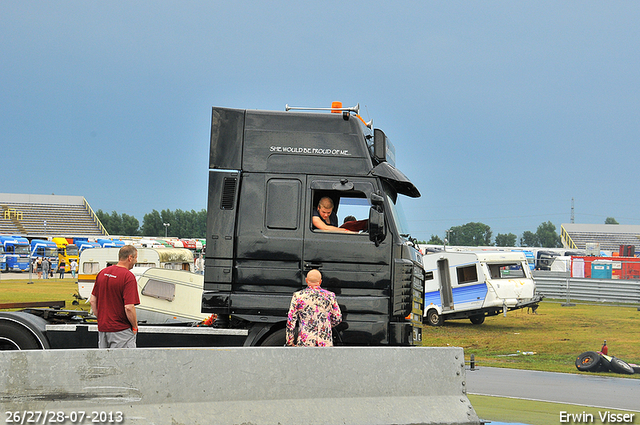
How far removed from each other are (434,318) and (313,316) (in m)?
17.6

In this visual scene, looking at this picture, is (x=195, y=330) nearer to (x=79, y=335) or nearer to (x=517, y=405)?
(x=79, y=335)

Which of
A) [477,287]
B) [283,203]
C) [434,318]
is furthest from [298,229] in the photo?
[434,318]

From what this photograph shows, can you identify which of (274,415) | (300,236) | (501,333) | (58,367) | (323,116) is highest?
(323,116)

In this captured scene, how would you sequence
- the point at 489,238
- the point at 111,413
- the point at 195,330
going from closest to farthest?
1. the point at 111,413
2. the point at 195,330
3. the point at 489,238

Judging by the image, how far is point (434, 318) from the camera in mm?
22875

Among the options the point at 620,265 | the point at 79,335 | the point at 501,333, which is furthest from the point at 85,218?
the point at 79,335

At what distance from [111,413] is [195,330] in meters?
2.64

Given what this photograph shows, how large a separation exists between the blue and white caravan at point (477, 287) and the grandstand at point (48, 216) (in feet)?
283

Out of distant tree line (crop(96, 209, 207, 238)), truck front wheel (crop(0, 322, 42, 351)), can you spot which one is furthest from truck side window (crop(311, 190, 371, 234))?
distant tree line (crop(96, 209, 207, 238))

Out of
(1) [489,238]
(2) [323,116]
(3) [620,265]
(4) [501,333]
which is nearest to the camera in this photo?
(2) [323,116]

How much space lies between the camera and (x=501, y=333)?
2059cm

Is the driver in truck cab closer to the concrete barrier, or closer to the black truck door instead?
the black truck door

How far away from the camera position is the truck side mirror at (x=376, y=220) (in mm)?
7012

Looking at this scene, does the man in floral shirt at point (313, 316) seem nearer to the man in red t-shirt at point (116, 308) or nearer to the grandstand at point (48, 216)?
the man in red t-shirt at point (116, 308)
